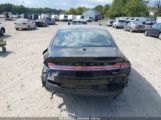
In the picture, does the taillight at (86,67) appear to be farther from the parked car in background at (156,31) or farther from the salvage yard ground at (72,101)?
the parked car in background at (156,31)

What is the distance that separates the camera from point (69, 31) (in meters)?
6.70

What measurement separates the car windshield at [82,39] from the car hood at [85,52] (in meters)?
0.30

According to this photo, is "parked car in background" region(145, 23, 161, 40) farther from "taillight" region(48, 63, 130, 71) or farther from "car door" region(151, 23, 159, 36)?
"taillight" region(48, 63, 130, 71)

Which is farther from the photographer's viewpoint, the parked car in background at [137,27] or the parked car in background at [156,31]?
the parked car in background at [137,27]

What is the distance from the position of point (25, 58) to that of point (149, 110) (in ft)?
23.6

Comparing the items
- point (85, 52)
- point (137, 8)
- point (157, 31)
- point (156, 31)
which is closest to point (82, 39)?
point (85, 52)

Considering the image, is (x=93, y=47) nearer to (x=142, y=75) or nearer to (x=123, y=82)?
(x=123, y=82)

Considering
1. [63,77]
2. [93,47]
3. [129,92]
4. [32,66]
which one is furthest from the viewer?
[32,66]

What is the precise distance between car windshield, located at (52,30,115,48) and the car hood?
30cm

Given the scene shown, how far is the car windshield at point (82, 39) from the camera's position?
6.13m

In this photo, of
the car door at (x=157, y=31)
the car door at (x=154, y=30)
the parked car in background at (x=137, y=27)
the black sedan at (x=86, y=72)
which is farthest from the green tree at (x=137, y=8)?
the black sedan at (x=86, y=72)

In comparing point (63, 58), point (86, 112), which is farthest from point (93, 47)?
point (86, 112)

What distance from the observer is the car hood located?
209 inches

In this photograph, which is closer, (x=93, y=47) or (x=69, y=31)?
(x=93, y=47)
